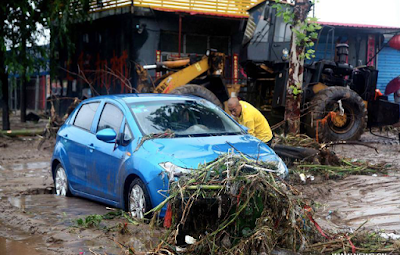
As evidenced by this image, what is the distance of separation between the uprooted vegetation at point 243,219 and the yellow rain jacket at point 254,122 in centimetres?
332

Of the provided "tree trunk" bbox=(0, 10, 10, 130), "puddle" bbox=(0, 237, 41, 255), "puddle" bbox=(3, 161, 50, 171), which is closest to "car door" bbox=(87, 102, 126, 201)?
"puddle" bbox=(0, 237, 41, 255)

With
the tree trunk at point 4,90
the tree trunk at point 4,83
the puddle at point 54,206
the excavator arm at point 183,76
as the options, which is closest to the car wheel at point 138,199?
the puddle at point 54,206

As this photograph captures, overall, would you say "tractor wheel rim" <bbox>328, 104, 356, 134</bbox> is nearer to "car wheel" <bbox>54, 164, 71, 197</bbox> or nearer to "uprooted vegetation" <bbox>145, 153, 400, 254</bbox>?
"car wheel" <bbox>54, 164, 71, 197</bbox>

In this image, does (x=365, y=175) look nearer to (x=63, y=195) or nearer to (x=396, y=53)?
(x=63, y=195)

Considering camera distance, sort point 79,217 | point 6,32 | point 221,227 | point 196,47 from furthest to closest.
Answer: point 196,47 → point 6,32 → point 79,217 → point 221,227

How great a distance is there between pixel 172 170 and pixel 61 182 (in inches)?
133

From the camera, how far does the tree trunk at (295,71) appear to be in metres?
11.2

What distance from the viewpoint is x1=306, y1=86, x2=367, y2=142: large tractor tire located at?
43.5 ft

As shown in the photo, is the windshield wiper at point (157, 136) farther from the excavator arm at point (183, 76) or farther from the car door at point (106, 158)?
the excavator arm at point (183, 76)

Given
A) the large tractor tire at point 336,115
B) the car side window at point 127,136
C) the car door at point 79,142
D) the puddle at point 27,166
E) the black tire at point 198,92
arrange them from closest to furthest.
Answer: the car side window at point 127,136
the car door at point 79,142
the puddle at point 27,166
the black tire at point 198,92
the large tractor tire at point 336,115

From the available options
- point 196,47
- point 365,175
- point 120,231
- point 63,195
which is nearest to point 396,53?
point 196,47

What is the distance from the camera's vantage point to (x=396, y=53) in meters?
25.6

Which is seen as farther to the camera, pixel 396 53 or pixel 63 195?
pixel 396 53

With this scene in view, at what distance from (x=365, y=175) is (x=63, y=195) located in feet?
16.3
